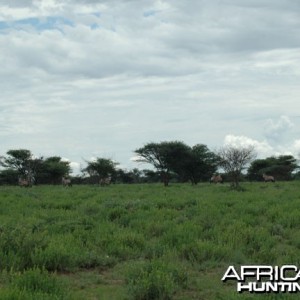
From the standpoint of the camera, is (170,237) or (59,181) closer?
(170,237)

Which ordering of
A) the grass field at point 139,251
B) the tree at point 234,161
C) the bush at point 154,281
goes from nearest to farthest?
1. the bush at point 154,281
2. the grass field at point 139,251
3. the tree at point 234,161

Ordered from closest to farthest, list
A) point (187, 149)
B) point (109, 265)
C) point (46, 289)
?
point (46, 289) < point (109, 265) < point (187, 149)

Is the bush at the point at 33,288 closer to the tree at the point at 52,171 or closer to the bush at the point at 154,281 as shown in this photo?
the bush at the point at 154,281

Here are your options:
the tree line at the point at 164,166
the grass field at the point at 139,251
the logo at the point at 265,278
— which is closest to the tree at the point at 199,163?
the tree line at the point at 164,166

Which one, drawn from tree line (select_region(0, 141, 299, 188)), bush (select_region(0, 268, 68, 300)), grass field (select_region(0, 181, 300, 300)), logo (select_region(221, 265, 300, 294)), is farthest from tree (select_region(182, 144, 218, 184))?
bush (select_region(0, 268, 68, 300))

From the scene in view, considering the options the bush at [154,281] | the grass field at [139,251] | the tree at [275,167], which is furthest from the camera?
the tree at [275,167]

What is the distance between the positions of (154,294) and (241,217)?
20.7ft

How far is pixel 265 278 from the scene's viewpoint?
6633 millimetres

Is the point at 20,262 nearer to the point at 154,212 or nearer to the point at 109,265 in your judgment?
the point at 109,265

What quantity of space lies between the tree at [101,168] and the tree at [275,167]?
15555 mm

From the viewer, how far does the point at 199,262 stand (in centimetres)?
780

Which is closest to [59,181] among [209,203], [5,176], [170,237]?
[5,176]

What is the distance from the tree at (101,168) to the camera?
55094mm

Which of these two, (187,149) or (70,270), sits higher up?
(187,149)
